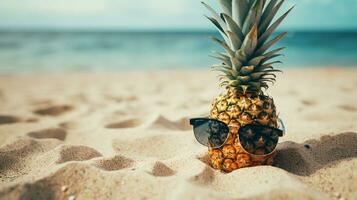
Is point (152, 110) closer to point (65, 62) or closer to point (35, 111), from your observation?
point (35, 111)

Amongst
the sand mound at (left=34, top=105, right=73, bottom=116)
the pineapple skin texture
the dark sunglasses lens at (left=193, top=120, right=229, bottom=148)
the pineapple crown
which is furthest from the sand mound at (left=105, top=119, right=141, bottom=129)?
the pineapple crown

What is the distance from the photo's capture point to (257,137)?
8.11 ft

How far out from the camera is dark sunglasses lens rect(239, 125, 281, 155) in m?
2.46

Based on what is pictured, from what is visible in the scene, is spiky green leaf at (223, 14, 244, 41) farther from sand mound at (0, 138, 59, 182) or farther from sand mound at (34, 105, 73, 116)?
sand mound at (34, 105, 73, 116)

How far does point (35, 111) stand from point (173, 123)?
236cm

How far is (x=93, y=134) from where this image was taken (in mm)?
3957

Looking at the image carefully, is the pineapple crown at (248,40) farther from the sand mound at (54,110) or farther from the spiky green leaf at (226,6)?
the sand mound at (54,110)

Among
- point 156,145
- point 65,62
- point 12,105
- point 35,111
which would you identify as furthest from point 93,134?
point 65,62

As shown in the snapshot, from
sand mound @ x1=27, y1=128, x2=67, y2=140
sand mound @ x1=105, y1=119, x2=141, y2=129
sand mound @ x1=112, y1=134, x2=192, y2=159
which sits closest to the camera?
sand mound @ x1=112, y1=134, x2=192, y2=159

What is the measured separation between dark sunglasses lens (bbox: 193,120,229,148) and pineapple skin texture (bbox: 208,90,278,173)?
4 cm

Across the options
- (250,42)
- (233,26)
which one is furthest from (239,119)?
(233,26)

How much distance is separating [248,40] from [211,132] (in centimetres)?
76

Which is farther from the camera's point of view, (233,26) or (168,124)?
(168,124)

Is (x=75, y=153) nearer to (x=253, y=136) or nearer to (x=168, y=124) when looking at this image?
(x=168, y=124)
